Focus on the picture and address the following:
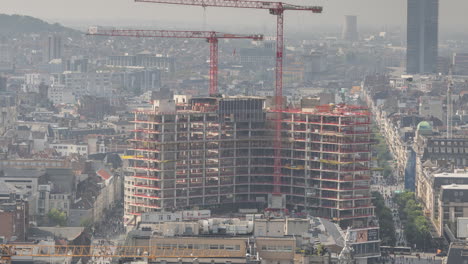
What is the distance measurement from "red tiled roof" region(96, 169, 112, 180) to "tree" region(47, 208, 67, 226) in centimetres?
1622

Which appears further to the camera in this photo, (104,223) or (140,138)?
(104,223)

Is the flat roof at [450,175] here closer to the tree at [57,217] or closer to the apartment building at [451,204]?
the apartment building at [451,204]

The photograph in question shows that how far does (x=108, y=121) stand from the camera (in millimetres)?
180875

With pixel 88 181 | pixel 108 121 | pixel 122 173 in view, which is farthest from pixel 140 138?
pixel 108 121

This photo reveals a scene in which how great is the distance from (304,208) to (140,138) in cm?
968

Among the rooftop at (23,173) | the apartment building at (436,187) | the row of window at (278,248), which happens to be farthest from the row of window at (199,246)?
the rooftop at (23,173)

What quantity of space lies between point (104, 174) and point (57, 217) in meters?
19.5

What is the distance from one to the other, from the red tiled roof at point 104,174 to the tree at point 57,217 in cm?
1622

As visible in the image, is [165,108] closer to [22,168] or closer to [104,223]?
[104,223]

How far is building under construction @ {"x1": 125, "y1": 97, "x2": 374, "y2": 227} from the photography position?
106500mm

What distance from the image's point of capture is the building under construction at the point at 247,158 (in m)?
106

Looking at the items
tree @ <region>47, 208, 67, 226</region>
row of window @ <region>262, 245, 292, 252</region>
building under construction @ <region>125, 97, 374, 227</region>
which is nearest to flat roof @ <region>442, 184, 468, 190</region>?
building under construction @ <region>125, 97, 374, 227</region>

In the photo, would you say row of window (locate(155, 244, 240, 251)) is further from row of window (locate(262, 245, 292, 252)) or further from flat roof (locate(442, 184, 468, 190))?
flat roof (locate(442, 184, 468, 190))

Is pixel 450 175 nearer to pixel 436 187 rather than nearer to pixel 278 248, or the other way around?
pixel 436 187
